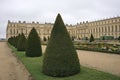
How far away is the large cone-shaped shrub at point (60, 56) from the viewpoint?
736 centimetres

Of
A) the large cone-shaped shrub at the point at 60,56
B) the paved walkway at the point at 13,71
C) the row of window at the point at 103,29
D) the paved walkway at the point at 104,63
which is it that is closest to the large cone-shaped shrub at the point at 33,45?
the paved walkway at the point at 13,71

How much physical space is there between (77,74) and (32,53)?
7164 mm

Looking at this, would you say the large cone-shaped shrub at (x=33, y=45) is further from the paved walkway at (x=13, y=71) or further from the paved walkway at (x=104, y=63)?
the paved walkway at (x=104, y=63)

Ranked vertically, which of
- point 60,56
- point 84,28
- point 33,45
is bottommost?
point 60,56

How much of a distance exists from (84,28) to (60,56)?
7263 centimetres

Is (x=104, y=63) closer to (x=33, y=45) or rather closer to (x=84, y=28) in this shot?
(x=33, y=45)

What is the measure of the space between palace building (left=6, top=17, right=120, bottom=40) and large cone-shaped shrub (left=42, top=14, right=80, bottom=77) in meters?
57.5

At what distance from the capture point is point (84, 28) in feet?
260

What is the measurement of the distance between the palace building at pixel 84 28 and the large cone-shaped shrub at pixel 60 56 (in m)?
57.5

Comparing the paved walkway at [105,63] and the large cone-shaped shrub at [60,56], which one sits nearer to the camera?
the large cone-shaped shrub at [60,56]

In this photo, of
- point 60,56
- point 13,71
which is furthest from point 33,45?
point 60,56

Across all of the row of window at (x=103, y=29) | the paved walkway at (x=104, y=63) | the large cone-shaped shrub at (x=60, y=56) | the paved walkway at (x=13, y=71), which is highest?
the row of window at (x=103, y=29)

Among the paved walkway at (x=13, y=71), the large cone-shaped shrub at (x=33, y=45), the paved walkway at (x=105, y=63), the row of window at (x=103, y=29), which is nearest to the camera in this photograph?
the paved walkway at (x=13, y=71)

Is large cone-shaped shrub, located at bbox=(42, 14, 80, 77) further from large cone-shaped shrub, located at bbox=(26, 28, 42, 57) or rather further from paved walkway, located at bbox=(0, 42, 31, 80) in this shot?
large cone-shaped shrub, located at bbox=(26, 28, 42, 57)
